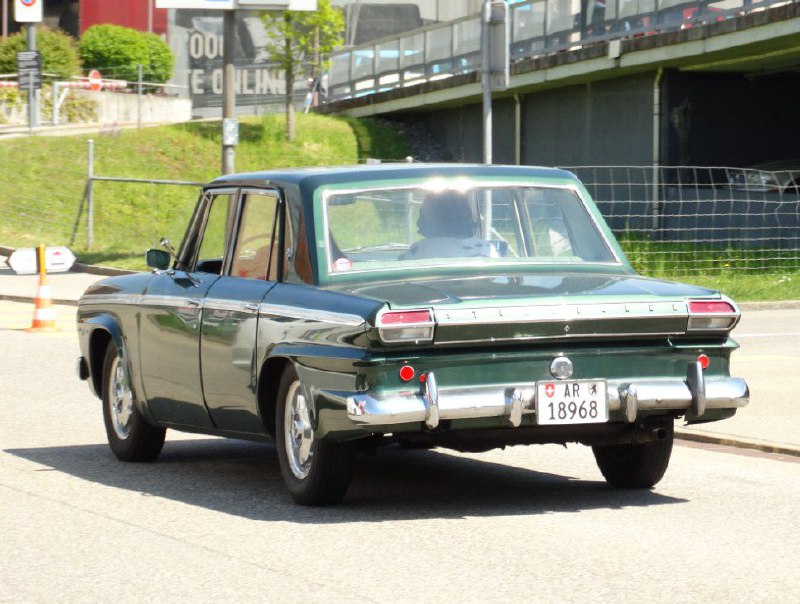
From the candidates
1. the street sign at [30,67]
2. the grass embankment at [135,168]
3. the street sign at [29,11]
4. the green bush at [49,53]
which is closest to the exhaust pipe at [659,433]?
the grass embankment at [135,168]

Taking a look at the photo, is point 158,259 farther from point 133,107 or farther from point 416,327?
point 133,107

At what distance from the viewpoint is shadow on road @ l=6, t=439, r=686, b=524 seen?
8.05 metres

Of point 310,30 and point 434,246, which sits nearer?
point 434,246

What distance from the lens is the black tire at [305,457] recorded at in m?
7.88

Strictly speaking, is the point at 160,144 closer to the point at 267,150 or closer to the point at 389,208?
the point at 267,150

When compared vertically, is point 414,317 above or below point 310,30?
below

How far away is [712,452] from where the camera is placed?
10289 millimetres

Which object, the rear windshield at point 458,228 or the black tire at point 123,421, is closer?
the rear windshield at point 458,228

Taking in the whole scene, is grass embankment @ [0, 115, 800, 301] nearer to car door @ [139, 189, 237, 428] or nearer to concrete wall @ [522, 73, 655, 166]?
concrete wall @ [522, 73, 655, 166]

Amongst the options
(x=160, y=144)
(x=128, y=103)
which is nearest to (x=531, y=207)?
(x=160, y=144)

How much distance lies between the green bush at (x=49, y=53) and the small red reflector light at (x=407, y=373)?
3903 centimetres

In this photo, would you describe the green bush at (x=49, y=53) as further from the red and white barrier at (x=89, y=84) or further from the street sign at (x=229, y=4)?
the street sign at (x=229, y=4)

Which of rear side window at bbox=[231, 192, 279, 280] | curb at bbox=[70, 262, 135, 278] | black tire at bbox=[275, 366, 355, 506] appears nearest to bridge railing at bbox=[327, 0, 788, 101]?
curb at bbox=[70, 262, 135, 278]

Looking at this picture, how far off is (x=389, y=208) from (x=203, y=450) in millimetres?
2659
